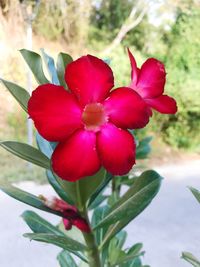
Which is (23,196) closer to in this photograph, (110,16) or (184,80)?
(184,80)

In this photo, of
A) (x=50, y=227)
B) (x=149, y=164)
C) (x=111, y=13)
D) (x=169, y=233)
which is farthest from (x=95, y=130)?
(x=111, y=13)

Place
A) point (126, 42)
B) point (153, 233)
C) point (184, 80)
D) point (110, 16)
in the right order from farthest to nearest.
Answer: point (110, 16)
point (126, 42)
point (184, 80)
point (153, 233)

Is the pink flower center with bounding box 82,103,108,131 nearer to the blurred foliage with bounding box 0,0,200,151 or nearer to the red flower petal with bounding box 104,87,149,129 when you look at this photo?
the red flower petal with bounding box 104,87,149,129

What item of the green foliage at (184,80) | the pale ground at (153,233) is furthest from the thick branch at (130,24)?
the pale ground at (153,233)

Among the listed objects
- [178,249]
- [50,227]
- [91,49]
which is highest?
[91,49]

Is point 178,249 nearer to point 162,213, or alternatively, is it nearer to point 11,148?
point 162,213

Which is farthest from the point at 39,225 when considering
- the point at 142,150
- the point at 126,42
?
the point at 126,42

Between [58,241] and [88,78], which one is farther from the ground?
[88,78]
